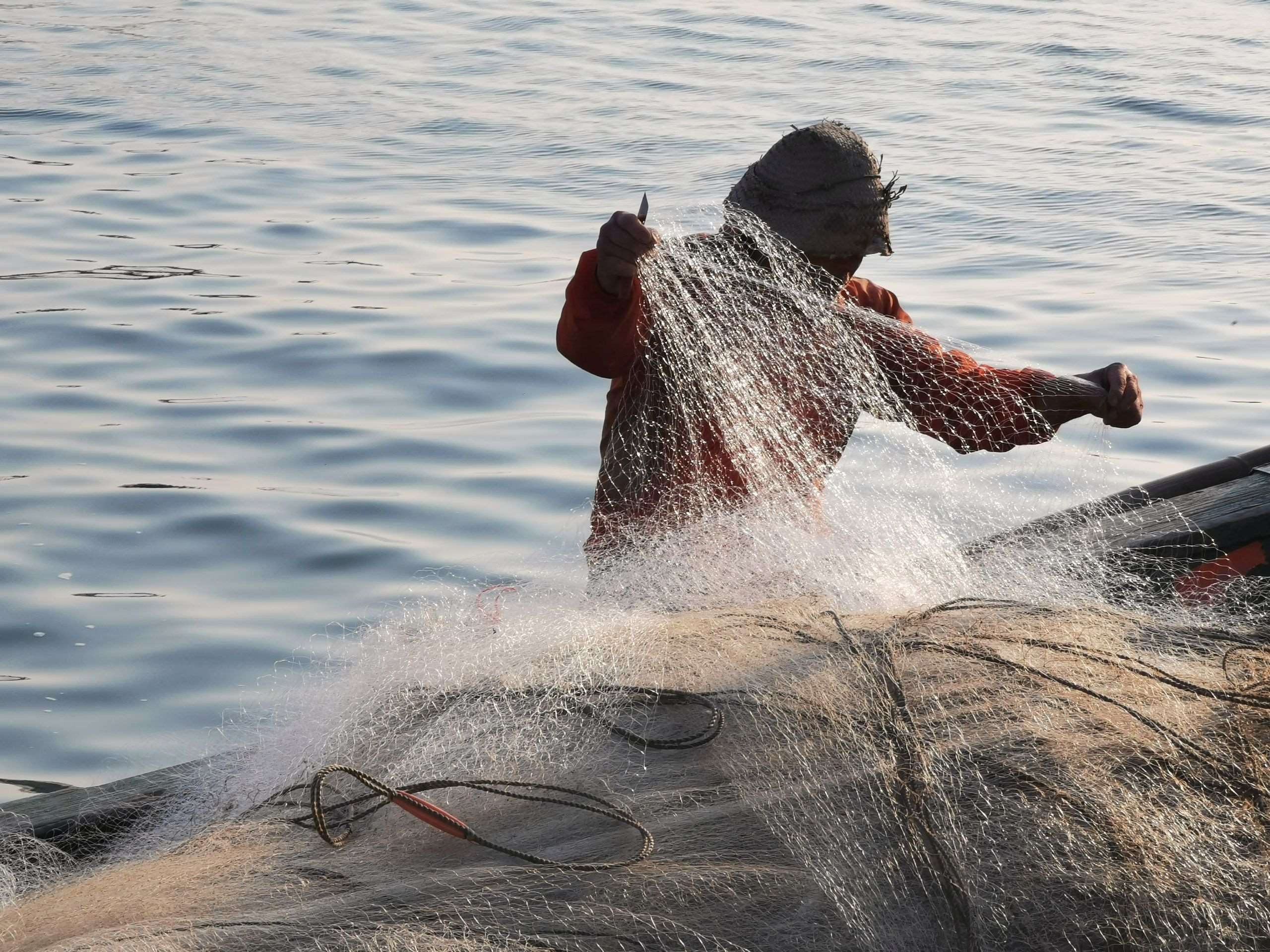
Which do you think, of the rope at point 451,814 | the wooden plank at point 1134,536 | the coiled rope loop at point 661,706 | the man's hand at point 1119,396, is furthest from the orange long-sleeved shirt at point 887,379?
the rope at point 451,814

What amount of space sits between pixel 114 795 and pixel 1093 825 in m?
2.00

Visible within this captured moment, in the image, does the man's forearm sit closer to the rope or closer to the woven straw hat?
the woven straw hat

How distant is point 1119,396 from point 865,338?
658 millimetres

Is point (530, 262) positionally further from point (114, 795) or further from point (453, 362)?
point (114, 795)

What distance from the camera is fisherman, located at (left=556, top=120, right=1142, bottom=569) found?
294 centimetres

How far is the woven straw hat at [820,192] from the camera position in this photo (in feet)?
10.2

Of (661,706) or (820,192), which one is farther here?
(820,192)

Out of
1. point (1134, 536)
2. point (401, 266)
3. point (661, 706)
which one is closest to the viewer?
point (661, 706)

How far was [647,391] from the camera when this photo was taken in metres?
3.11

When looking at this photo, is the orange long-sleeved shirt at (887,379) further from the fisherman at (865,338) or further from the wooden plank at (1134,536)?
the wooden plank at (1134,536)

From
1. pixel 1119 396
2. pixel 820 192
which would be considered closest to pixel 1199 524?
pixel 1119 396

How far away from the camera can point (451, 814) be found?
2152mm

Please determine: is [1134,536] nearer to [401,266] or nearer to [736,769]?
[736,769]

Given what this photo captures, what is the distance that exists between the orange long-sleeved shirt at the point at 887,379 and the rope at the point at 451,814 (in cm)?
100
